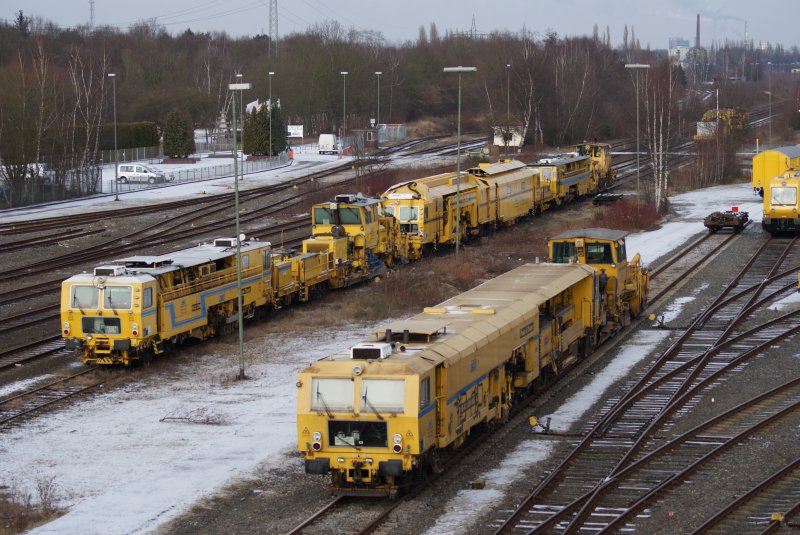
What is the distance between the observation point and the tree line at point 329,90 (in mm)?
69375

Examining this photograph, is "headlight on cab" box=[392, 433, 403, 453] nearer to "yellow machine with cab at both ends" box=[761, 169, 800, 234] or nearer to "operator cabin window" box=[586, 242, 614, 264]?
"operator cabin window" box=[586, 242, 614, 264]

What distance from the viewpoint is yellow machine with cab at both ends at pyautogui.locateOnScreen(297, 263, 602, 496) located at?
18.0 meters

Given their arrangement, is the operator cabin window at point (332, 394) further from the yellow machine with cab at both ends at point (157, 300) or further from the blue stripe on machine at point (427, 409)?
the yellow machine with cab at both ends at point (157, 300)

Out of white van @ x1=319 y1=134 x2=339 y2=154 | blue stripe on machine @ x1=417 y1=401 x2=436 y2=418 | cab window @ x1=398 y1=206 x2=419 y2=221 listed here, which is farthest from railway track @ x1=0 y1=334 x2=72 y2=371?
white van @ x1=319 y1=134 x2=339 y2=154

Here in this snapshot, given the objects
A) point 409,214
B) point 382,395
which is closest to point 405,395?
point 382,395

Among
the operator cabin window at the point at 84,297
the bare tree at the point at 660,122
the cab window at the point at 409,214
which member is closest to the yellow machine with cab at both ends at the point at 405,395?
the operator cabin window at the point at 84,297

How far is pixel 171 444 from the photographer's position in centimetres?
2292

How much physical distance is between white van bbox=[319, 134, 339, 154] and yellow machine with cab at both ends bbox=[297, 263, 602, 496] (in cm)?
7913

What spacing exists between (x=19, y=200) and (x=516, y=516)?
53.7 metres

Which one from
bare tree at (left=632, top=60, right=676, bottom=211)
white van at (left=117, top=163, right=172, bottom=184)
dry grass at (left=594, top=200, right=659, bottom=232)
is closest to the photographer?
dry grass at (left=594, top=200, right=659, bottom=232)

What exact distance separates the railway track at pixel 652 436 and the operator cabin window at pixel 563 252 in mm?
3803

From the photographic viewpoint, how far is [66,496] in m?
19.8

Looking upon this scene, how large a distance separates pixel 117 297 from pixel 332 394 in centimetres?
1279

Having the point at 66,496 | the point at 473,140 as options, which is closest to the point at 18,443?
the point at 66,496
